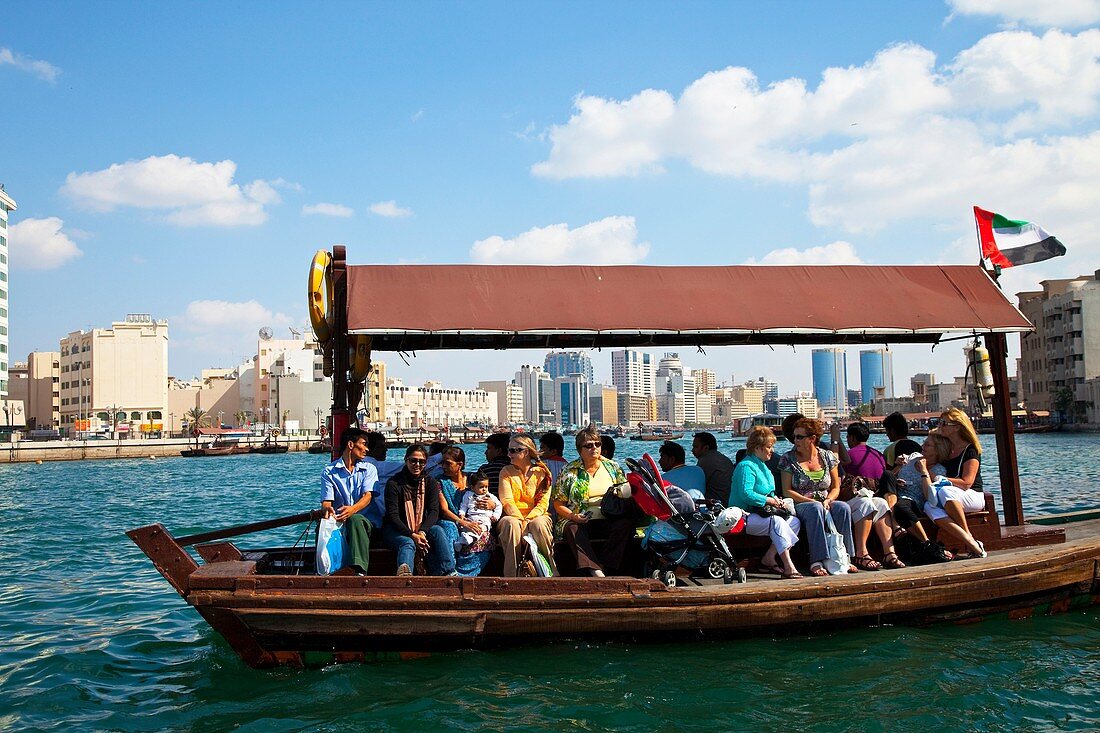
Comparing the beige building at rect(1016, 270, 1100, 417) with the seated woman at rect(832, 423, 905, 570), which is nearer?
the seated woman at rect(832, 423, 905, 570)

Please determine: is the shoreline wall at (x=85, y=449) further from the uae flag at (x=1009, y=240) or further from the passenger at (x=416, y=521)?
the uae flag at (x=1009, y=240)

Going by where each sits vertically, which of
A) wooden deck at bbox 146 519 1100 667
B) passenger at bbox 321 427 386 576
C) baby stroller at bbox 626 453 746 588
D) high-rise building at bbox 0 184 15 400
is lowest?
wooden deck at bbox 146 519 1100 667

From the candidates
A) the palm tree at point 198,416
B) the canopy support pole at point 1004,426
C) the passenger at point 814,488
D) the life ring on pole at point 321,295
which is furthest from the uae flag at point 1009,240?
the palm tree at point 198,416

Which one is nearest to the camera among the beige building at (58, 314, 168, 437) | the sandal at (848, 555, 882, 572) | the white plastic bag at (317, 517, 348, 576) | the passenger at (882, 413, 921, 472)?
the white plastic bag at (317, 517, 348, 576)

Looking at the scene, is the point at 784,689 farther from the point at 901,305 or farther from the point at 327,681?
the point at 901,305

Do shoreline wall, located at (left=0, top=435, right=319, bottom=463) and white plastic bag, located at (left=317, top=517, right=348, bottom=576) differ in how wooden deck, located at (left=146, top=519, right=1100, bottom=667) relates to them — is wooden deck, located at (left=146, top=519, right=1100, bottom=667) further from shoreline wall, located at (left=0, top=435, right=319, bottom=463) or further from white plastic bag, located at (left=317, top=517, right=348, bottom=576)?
shoreline wall, located at (left=0, top=435, right=319, bottom=463)

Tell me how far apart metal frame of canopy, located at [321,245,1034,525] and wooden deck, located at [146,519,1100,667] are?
169cm

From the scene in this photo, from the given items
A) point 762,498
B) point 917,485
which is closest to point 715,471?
point 762,498

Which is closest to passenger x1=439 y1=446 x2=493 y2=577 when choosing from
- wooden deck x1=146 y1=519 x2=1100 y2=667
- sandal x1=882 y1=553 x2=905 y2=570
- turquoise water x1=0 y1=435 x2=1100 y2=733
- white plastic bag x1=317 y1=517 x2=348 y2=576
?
wooden deck x1=146 y1=519 x2=1100 y2=667

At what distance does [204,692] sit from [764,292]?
253 inches

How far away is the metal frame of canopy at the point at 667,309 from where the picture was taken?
8055 mm

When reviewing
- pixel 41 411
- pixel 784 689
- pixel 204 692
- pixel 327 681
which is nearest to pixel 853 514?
pixel 784 689

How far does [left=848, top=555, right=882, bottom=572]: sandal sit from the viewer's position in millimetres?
7836

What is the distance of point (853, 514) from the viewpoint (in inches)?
311
